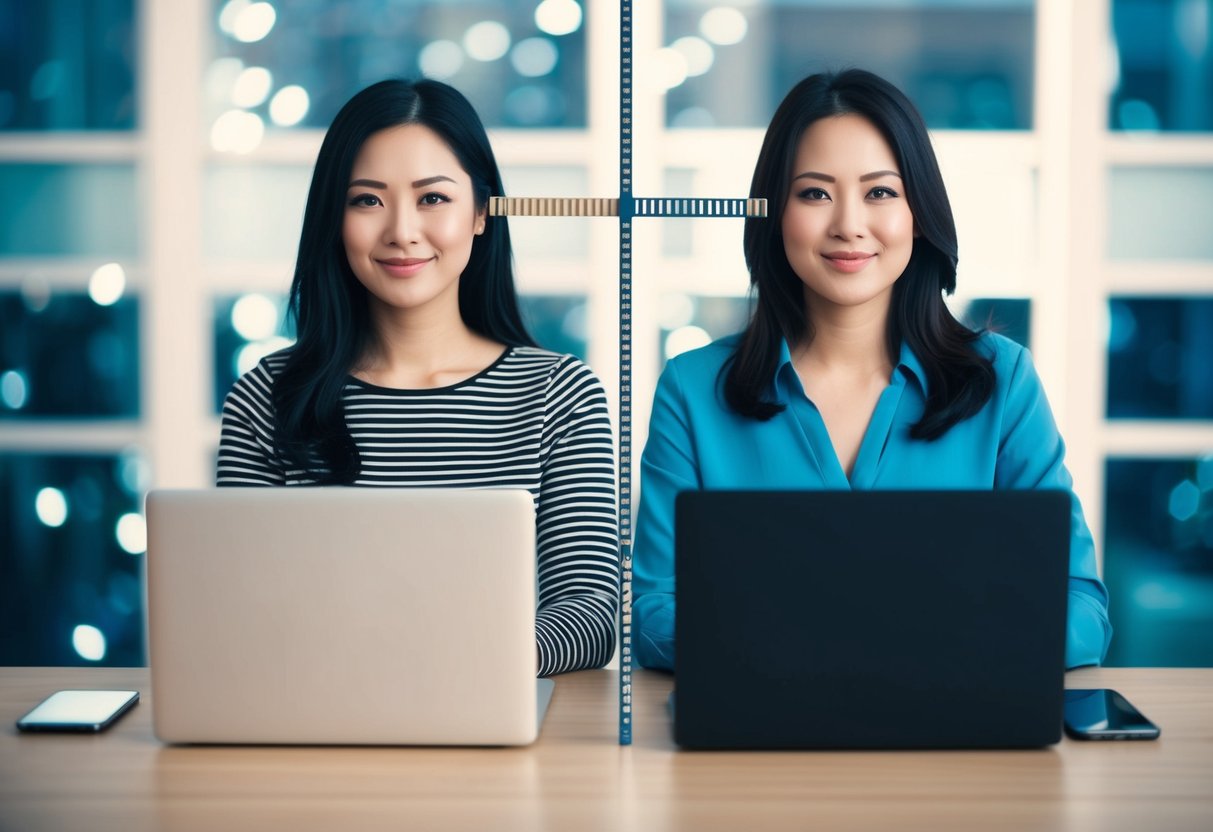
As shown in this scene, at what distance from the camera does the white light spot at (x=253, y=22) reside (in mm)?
3699

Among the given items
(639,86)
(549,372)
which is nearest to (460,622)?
(549,372)

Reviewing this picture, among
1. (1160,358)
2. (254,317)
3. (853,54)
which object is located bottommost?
(1160,358)

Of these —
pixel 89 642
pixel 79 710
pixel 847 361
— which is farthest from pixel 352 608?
pixel 89 642

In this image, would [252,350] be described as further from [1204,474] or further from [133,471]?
[1204,474]

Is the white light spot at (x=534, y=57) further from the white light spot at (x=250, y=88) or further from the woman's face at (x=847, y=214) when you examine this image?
→ the woman's face at (x=847, y=214)

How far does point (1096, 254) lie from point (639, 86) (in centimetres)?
140

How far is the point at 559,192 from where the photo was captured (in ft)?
12.0

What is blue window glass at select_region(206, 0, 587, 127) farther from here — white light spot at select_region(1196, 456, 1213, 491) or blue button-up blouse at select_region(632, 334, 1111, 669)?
white light spot at select_region(1196, 456, 1213, 491)

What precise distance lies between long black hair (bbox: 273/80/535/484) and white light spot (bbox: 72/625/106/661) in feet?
7.24

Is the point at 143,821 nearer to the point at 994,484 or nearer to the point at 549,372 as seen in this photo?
the point at 549,372

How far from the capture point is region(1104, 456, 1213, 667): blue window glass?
3664 millimetres

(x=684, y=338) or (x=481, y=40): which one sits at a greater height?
(x=481, y=40)

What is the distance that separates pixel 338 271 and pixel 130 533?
218 centimetres

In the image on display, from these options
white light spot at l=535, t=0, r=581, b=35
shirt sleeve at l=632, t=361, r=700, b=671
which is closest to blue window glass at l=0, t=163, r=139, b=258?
white light spot at l=535, t=0, r=581, b=35
